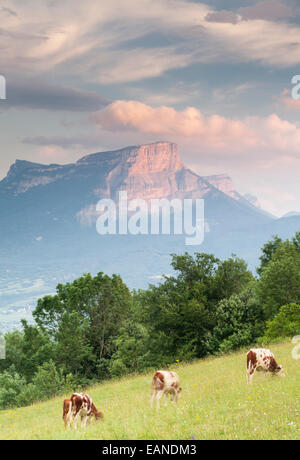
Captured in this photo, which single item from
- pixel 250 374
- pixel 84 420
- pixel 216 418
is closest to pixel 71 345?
pixel 250 374

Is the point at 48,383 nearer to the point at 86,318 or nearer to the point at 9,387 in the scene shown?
the point at 86,318

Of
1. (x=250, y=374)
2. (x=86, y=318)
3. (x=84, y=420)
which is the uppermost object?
(x=86, y=318)

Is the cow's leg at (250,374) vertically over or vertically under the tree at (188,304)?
under

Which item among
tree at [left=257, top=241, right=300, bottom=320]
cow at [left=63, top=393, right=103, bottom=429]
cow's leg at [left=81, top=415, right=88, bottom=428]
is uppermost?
tree at [left=257, top=241, right=300, bottom=320]

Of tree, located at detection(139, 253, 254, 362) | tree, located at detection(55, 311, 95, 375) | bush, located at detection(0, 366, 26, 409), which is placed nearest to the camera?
tree, located at detection(139, 253, 254, 362)

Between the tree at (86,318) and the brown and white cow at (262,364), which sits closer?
the brown and white cow at (262,364)

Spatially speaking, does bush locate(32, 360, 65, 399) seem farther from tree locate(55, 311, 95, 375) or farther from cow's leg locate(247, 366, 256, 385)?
cow's leg locate(247, 366, 256, 385)

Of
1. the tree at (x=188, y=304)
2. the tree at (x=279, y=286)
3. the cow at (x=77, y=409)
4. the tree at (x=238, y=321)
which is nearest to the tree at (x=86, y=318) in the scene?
the tree at (x=188, y=304)

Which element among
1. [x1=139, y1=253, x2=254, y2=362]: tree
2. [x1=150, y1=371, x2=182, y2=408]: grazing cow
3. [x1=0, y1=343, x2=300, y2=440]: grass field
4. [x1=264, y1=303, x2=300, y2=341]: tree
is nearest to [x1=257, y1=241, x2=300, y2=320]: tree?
[x1=264, y1=303, x2=300, y2=341]: tree

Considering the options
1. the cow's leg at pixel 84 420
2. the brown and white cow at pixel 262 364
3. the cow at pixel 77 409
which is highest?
the brown and white cow at pixel 262 364

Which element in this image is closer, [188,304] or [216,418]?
[216,418]

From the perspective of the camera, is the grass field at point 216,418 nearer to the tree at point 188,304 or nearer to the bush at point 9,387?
the tree at point 188,304

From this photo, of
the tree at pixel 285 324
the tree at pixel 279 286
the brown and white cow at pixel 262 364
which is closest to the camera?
the brown and white cow at pixel 262 364
